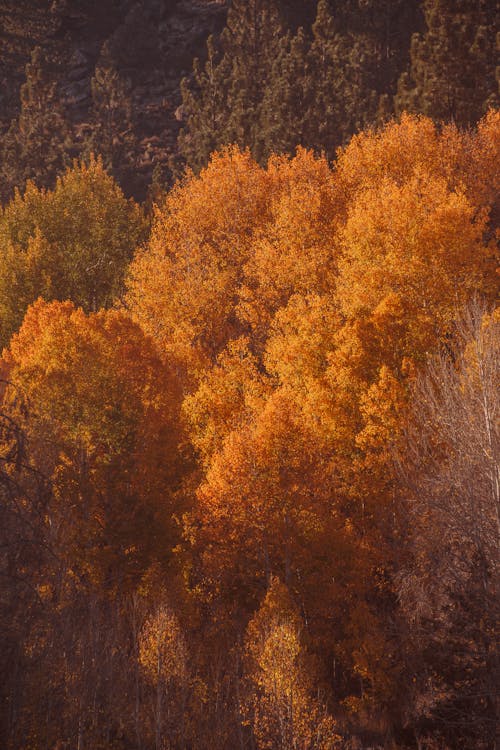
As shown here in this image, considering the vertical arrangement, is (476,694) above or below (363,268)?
below

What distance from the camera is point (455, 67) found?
62.3m

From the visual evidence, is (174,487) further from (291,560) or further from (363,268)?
(363,268)

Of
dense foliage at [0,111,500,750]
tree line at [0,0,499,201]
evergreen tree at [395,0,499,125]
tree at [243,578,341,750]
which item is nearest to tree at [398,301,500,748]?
dense foliage at [0,111,500,750]

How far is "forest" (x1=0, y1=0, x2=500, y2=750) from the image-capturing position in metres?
24.1

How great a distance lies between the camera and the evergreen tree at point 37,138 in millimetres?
86062

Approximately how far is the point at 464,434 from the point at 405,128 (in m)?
37.5

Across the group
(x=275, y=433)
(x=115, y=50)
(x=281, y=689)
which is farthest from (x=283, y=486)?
(x=115, y=50)

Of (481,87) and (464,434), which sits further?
(481,87)

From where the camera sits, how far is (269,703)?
84.2ft

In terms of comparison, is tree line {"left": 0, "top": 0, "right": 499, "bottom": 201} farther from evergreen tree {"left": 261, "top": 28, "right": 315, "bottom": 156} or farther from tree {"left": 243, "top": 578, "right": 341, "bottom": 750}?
tree {"left": 243, "top": 578, "right": 341, "bottom": 750}

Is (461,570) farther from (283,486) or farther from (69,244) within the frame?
(69,244)

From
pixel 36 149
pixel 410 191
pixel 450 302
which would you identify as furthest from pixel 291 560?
pixel 36 149

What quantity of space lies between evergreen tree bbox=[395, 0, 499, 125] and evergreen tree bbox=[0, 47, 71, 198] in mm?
41231

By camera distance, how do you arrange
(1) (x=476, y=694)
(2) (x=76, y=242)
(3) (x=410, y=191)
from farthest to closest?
(2) (x=76, y=242) → (3) (x=410, y=191) → (1) (x=476, y=694)
